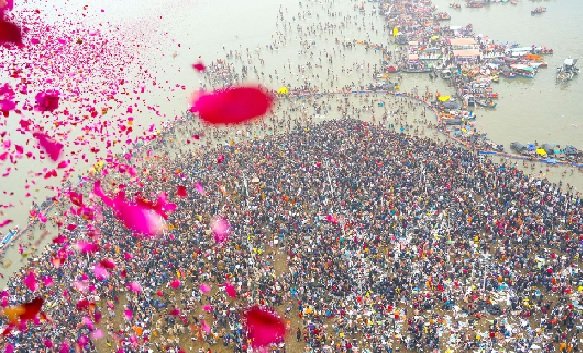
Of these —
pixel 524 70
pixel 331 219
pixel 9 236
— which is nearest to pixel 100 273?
pixel 9 236

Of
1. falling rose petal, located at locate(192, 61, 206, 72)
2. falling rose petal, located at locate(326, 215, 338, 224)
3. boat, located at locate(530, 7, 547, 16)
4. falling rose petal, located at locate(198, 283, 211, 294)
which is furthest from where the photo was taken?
boat, located at locate(530, 7, 547, 16)

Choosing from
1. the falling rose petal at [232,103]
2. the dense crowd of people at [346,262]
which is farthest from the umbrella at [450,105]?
the falling rose petal at [232,103]

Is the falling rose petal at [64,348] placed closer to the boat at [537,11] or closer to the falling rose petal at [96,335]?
the falling rose petal at [96,335]

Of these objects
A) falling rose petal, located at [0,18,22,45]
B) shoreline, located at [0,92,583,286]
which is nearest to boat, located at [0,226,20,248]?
shoreline, located at [0,92,583,286]

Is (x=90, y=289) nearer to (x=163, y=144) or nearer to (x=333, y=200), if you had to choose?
(x=333, y=200)

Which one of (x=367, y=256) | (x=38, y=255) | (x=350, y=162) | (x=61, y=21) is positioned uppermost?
(x=61, y=21)

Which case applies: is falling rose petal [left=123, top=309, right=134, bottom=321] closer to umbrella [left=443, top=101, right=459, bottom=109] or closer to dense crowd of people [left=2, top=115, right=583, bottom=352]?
dense crowd of people [left=2, top=115, right=583, bottom=352]

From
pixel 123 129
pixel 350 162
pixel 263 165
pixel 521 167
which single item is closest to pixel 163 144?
pixel 123 129
